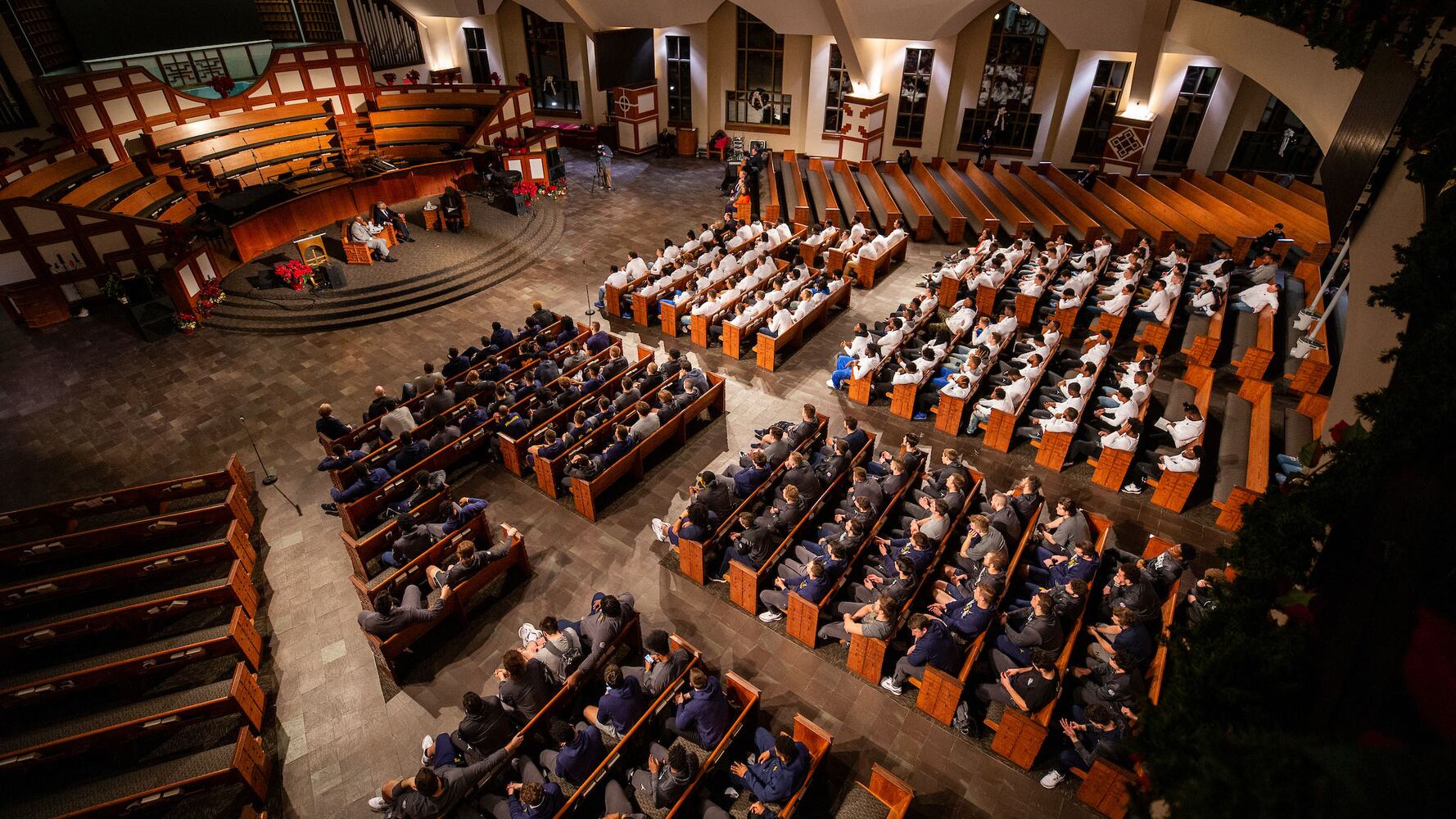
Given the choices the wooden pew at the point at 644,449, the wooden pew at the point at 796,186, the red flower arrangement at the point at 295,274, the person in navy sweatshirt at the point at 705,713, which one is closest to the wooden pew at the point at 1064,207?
the wooden pew at the point at 796,186

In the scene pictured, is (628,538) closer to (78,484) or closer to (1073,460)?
(1073,460)

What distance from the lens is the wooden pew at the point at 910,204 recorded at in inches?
531

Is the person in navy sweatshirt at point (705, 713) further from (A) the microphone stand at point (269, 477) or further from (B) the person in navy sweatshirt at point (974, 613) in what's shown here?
(A) the microphone stand at point (269, 477)

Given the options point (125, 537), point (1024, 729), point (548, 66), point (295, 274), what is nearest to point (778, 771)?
point (1024, 729)

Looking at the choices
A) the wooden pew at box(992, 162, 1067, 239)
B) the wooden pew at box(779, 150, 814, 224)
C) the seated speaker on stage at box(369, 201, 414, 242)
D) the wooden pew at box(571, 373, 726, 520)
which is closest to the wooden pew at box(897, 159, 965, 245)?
the wooden pew at box(992, 162, 1067, 239)

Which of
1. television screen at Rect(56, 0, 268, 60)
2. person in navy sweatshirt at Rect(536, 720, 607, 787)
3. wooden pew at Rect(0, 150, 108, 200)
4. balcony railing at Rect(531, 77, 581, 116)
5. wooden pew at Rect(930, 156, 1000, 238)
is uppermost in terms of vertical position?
television screen at Rect(56, 0, 268, 60)

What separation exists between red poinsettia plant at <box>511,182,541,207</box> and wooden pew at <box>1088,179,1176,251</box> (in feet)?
38.6

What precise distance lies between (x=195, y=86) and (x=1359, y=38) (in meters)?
20.5

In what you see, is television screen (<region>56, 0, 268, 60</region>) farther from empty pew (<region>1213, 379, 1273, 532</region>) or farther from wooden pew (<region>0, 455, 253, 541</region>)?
empty pew (<region>1213, 379, 1273, 532</region>)

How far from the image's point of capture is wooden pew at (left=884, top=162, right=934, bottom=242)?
13492mm

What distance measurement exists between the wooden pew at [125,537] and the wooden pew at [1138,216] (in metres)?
14.1

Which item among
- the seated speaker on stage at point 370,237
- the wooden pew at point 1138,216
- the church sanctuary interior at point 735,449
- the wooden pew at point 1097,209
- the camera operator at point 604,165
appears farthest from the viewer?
the camera operator at point 604,165

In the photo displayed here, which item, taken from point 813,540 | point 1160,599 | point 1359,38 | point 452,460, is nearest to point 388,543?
point 452,460

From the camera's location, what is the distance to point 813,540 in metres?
6.26
